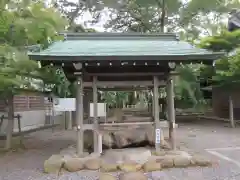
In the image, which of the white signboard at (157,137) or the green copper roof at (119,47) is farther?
the white signboard at (157,137)

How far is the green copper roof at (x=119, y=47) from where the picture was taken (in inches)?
245

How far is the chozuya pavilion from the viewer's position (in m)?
6.23

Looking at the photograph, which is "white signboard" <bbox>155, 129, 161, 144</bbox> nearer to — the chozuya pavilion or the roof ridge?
the chozuya pavilion

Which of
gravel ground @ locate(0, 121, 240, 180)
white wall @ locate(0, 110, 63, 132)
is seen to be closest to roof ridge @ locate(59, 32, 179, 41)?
gravel ground @ locate(0, 121, 240, 180)

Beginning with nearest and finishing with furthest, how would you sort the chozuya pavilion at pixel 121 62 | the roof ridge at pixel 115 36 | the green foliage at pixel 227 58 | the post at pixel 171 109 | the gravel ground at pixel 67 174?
1. the gravel ground at pixel 67 174
2. the chozuya pavilion at pixel 121 62
3. the post at pixel 171 109
4. the roof ridge at pixel 115 36
5. the green foliage at pixel 227 58

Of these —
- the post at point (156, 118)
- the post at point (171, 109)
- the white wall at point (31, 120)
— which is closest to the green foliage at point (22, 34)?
the post at point (156, 118)

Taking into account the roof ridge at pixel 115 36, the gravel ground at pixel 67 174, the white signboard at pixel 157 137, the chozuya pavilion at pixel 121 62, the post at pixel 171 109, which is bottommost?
the gravel ground at pixel 67 174

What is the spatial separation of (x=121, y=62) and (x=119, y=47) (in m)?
0.88

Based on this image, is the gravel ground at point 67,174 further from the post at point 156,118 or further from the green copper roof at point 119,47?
the green copper roof at point 119,47

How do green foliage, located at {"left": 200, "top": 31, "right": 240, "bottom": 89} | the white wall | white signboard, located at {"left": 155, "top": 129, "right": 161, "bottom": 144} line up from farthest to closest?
the white wall < green foliage, located at {"left": 200, "top": 31, "right": 240, "bottom": 89} < white signboard, located at {"left": 155, "top": 129, "right": 161, "bottom": 144}

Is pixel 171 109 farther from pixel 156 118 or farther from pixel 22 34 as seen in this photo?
pixel 22 34

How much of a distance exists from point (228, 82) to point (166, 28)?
9.14 m

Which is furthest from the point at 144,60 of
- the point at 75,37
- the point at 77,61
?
the point at 75,37

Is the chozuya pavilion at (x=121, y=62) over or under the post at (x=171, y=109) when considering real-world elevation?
over
